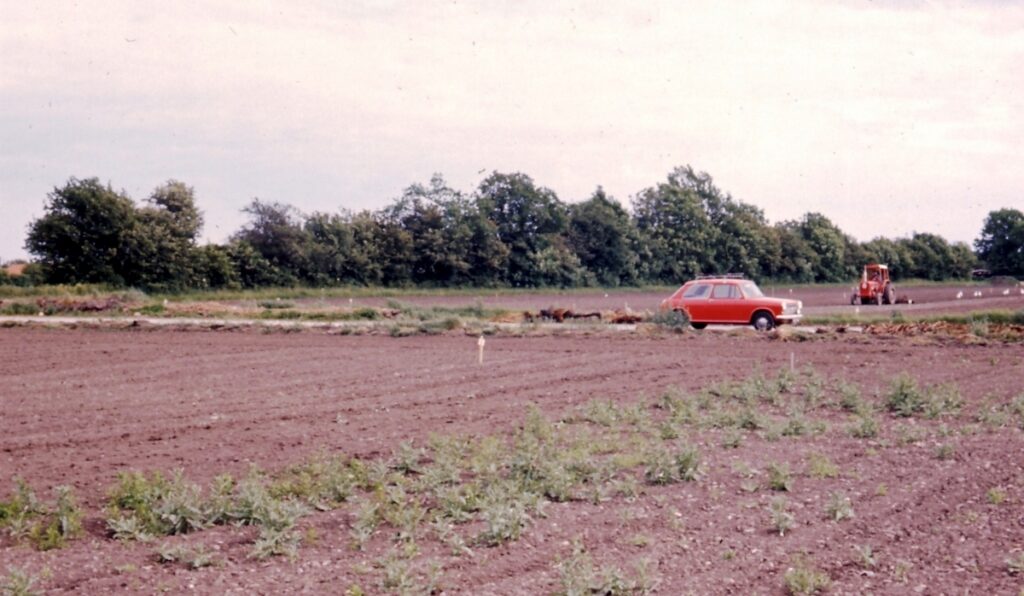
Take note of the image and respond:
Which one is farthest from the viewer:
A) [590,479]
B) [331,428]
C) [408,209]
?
[408,209]

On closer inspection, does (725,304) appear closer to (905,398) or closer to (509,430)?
(905,398)

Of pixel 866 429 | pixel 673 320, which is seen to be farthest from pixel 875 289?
pixel 866 429

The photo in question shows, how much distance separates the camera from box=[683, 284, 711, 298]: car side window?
1326 inches

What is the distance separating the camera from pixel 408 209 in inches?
2948

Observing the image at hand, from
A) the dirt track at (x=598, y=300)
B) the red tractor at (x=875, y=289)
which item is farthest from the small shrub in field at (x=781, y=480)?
the red tractor at (x=875, y=289)

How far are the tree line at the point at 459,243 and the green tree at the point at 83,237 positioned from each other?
2.7 inches

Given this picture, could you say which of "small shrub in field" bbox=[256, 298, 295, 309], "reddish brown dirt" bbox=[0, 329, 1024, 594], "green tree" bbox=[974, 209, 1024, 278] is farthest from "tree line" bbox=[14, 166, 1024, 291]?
"reddish brown dirt" bbox=[0, 329, 1024, 594]

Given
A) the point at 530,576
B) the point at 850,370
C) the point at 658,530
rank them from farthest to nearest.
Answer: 1. the point at 850,370
2. the point at 658,530
3. the point at 530,576

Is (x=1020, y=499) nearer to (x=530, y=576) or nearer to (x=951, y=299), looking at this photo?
(x=530, y=576)

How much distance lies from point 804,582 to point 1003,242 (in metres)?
136

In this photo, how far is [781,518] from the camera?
8734 millimetres

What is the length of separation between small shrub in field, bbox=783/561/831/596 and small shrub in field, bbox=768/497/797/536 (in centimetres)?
116

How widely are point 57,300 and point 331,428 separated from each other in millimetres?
39361

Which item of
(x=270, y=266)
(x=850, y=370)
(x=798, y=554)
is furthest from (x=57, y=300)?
(x=798, y=554)
